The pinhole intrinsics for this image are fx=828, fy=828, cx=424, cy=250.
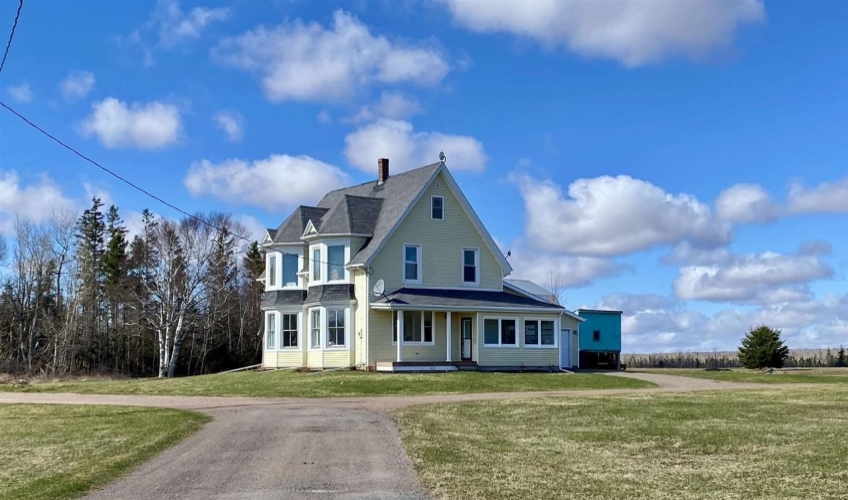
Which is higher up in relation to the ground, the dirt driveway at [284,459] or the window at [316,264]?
the window at [316,264]

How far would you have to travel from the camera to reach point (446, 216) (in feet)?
127

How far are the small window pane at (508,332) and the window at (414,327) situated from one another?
338 centimetres

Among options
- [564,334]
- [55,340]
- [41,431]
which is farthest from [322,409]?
[55,340]

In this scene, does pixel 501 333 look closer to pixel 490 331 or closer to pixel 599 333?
pixel 490 331

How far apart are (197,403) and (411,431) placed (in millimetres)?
10059

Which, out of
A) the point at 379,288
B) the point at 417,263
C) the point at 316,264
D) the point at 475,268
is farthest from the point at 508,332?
the point at 316,264

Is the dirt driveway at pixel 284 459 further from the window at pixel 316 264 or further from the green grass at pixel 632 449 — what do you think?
the window at pixel 316 264

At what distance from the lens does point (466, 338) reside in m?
38.9

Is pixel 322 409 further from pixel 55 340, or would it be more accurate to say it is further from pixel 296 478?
pixel 55 340

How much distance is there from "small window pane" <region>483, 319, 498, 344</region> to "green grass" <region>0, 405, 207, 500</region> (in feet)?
61.0

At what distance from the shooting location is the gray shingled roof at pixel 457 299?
3597cm

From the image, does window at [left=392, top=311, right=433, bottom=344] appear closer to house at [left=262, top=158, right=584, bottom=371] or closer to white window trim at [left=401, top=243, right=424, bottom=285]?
house at [left=262, top=158, right=584, bottom=371]

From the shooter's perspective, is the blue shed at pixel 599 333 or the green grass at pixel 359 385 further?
the blue shed at pixel 599 333

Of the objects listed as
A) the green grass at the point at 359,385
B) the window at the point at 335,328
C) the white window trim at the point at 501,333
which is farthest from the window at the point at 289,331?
the white window trim at the point at 501,333
